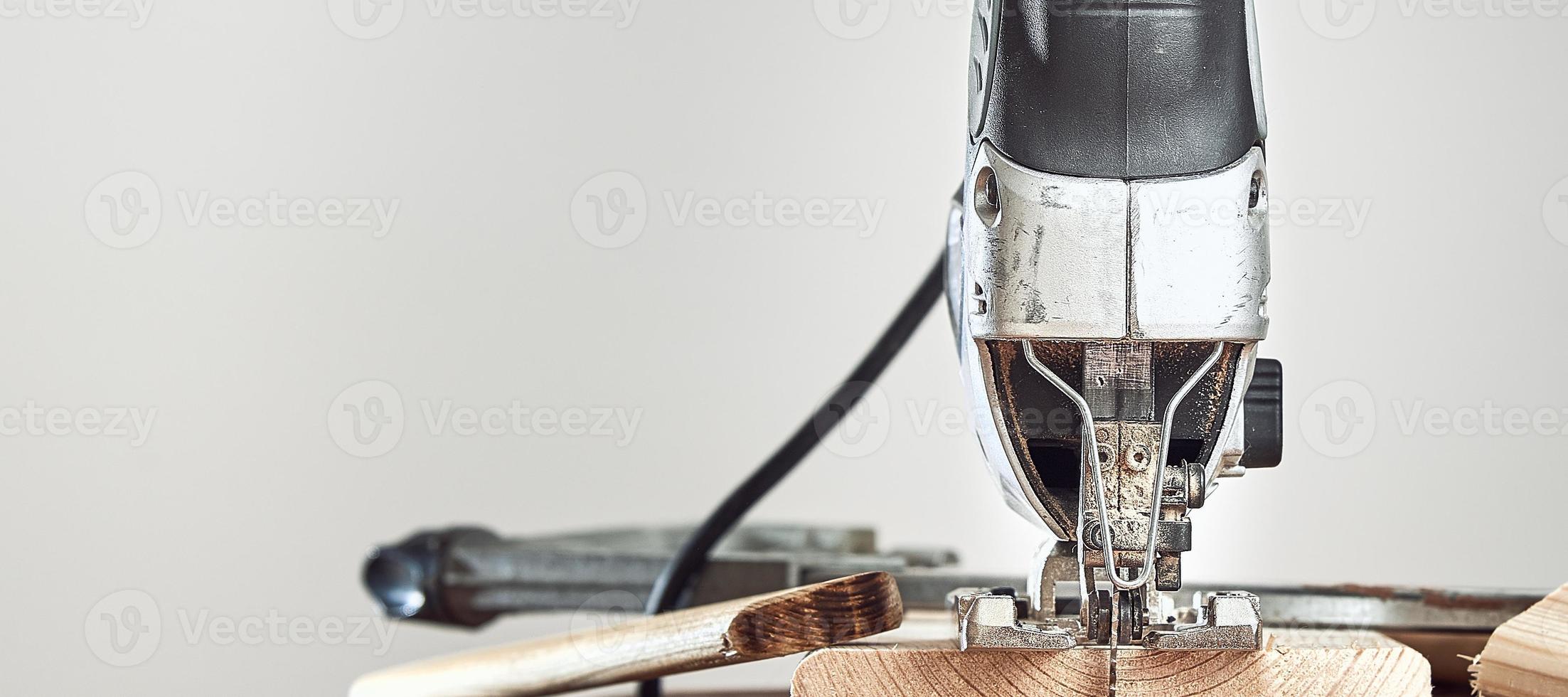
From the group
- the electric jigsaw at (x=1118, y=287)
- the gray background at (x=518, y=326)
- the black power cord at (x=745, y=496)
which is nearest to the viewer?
the electric jigsaw at (x=1118, y=287)

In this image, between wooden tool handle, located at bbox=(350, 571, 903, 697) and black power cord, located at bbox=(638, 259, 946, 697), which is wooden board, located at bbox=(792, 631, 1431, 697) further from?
black power cord, located at bbox=(638, 259, 946, 697)

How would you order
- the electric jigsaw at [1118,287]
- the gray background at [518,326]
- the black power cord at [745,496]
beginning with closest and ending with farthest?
the electric jigsaw at [1118,287], the black power cord at [745,496], the gray background at [518,326]

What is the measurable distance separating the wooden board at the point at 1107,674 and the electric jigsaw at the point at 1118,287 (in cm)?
1

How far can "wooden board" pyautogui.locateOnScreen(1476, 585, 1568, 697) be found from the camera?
2.01 feet

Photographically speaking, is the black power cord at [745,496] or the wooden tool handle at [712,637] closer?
the wooden tool handle at [712,637]

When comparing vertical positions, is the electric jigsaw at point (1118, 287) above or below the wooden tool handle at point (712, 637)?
above

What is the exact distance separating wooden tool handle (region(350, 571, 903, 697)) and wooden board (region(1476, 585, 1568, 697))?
0.28 metres

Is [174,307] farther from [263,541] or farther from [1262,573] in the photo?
[1262,573]

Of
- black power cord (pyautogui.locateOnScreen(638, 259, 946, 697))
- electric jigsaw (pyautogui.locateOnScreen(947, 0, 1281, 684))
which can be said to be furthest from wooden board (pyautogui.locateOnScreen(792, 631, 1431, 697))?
black power cord (pyautogui.locateOnScreen(638, 259, 946, 697))

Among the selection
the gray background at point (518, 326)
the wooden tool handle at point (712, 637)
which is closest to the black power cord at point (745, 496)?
the wooden tool handle at point (712, 637)

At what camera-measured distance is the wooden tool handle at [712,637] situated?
24.7 inches

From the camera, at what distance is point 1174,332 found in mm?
596

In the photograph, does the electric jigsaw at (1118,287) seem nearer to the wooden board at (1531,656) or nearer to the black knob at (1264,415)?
the black knob at (1264,415)

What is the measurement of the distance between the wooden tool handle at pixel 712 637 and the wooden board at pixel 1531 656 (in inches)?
11.0
